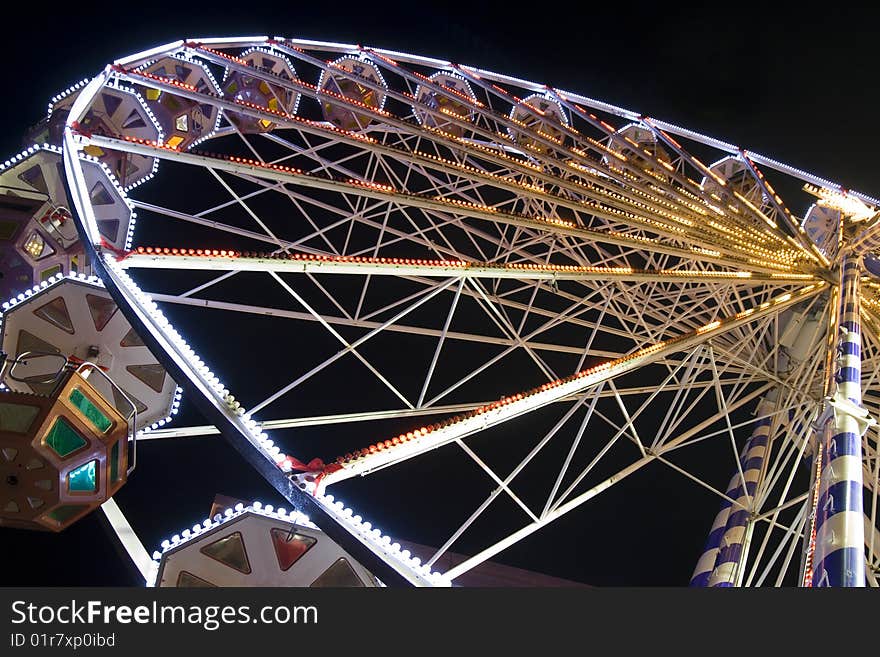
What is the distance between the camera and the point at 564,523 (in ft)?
62.2

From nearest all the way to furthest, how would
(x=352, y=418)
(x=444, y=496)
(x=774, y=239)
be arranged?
(x=352, y=418)
(x=774, y=239)
(x=444, y=496)

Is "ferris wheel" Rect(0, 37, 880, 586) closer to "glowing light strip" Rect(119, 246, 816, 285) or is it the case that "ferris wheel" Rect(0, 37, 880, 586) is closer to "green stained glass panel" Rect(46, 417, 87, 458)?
"glowing light strip" Rect(119, 246, 816, 285)

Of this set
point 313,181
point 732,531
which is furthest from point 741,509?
point 313,181

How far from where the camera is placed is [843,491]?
566 centimetres

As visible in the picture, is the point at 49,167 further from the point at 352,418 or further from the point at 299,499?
the point at 299,499

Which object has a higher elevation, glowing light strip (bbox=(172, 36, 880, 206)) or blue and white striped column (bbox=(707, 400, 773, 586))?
glowing light strip (bbox=(172, 36, 880, 206))

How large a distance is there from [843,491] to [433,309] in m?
15.8

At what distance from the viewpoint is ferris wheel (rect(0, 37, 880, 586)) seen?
6043 mm

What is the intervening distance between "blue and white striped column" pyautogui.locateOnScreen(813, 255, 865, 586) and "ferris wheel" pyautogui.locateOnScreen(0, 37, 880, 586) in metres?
0.03

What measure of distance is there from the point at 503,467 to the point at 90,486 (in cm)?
A: 1360

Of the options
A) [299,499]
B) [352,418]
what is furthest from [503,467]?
[299,499]

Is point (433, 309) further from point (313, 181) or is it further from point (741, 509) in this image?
point (313, 181)

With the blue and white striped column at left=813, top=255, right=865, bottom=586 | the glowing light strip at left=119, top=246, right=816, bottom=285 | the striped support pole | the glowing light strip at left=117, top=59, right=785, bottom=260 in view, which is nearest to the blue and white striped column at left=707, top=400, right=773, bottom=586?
the striped support pole

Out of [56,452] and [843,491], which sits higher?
[843,491]
